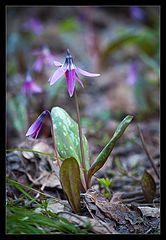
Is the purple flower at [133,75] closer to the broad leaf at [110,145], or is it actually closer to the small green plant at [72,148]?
the small green plant at [72,148]

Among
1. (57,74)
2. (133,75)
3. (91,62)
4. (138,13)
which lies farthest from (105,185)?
(138,13)

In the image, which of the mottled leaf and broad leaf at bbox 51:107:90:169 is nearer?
broad leaf at bbox 51:107:90:169

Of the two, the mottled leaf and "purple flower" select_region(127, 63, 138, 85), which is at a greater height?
"purple flower" select_region(127, 63, 138, 85)

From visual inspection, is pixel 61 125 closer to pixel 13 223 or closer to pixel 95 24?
pixel 13 223

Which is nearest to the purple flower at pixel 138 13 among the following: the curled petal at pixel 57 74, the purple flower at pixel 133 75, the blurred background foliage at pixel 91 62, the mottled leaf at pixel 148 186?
the blurred background foliage at pixel 91 62

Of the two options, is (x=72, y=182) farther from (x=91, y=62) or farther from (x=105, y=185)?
(x=91, y=62)

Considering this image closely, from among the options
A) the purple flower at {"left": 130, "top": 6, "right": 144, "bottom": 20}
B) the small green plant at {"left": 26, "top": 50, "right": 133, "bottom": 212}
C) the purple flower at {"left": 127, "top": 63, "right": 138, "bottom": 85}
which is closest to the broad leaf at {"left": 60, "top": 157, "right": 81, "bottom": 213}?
the small green plant at {"left": 26, "top": 50, "right": 133, "bottom": 212}

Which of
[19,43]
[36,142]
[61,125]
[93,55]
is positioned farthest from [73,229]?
[93,55]

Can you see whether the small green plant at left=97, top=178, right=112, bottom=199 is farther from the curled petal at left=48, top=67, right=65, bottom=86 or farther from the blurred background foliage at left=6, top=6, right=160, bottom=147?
the blurred background foliage at left=6, top=6, right=160, bottom=147

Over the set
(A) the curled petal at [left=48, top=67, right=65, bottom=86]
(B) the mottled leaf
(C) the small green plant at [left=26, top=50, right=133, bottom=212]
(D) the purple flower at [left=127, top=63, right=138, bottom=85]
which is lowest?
(B) the mottled leaf
